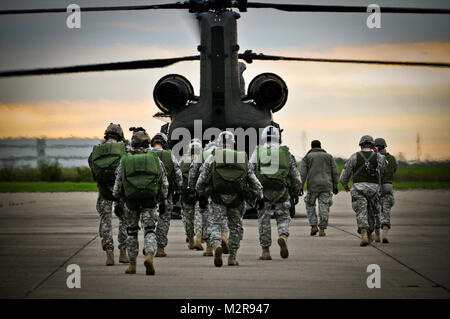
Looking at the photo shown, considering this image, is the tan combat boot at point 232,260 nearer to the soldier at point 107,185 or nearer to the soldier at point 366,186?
the soldier at point 107,185

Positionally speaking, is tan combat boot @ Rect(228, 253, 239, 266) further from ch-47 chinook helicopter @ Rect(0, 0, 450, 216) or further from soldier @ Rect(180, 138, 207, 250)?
ch-47 chinook helicopter @ Rect(0, 0, 450, 216)

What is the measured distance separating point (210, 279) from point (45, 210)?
19638mm

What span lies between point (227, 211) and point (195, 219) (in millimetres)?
2811

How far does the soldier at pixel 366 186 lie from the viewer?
1666 cm

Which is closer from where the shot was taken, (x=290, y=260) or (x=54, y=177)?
(x=290, y=260)

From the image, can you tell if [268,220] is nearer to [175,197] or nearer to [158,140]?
[175,197]

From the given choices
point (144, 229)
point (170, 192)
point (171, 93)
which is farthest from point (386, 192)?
point (171, 93)

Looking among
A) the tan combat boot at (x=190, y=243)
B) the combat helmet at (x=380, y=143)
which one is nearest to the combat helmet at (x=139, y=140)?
the tan combat boot at (x=190, y=243)

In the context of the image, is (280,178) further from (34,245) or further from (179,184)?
(34,245)

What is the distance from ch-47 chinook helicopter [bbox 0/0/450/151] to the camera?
21672 mm

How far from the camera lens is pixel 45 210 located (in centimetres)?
3078

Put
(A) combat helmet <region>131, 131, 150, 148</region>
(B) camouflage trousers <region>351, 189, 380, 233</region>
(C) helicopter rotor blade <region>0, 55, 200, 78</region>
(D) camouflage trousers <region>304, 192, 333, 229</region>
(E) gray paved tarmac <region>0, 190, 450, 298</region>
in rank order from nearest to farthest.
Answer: (E) gray paved tarmac <region>0, 190, 450, 298</region> → (A) combat helmet <region>131, 131, 150, 148</region> → (B) camouflage trousers <region>351, 189, 380, 233</region> → (D) camouflage trousers <region>304, 192, 333, 229</region> → (C) helicopter rotor blade <region>0, 55, 200, 78</region>

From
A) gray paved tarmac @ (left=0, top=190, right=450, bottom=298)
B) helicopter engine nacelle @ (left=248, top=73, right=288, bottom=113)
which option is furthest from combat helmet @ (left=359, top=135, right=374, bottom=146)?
helicopter engine nacelle @ (left=248, top=73, right=288, bottom=113)
